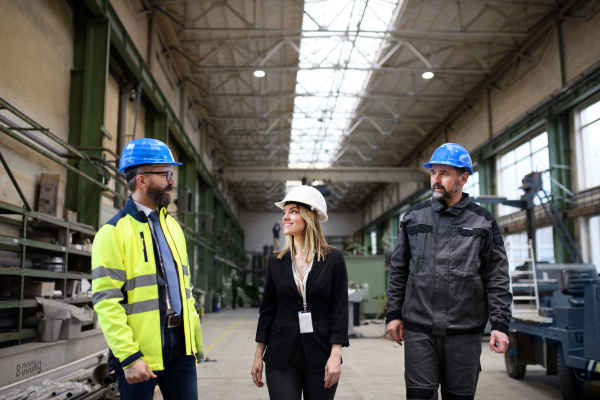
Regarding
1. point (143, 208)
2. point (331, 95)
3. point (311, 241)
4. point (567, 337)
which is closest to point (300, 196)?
point (311, 241)

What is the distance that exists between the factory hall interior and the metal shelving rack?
45 millimetres

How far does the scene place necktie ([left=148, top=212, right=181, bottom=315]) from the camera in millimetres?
2609

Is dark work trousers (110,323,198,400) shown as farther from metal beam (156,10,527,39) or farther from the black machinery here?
metal beam (156,10,527,39)

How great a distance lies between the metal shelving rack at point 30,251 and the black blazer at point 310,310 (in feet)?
13.0

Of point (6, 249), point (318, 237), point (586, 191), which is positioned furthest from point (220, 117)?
point (318, 237)

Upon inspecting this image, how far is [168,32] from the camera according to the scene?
608 inches

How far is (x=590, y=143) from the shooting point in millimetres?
13664

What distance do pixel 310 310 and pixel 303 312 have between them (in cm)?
4

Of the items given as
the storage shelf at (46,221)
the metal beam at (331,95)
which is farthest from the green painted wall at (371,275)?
the storage shelf at (46,221)

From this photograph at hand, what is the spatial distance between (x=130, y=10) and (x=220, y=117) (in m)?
10.9

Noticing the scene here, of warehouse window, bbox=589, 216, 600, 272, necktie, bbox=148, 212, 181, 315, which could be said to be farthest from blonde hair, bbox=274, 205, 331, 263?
warehouse window, bbox=589, 216, 600, 272

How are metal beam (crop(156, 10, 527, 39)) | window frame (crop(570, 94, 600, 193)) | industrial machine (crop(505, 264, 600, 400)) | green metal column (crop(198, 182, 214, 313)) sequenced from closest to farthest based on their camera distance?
industrial machine (crop(505, 264, 600, 400))
window frame (crop(570, 94, 600, 193))
metal beam (crop(156, 10, 527, 39))
green metal column (crop(198, 182, 214, 313))

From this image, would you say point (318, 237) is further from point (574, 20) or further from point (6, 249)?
point (574, 20)

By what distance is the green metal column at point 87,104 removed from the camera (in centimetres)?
900
